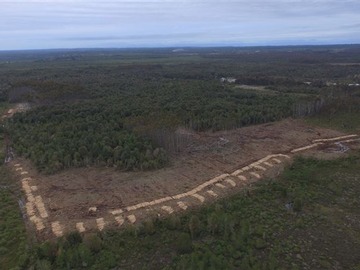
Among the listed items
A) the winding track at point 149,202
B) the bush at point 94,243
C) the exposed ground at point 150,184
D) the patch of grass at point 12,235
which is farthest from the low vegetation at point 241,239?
the exposed ground at point 150,184

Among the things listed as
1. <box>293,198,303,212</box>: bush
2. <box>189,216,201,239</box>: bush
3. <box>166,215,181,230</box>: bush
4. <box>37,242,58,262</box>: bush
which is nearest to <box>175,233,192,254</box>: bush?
<box>189,216,201,239</box>: bush

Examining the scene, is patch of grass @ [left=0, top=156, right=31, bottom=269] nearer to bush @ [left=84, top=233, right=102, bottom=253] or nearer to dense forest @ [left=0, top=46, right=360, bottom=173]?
bush @ [left=84, top=233, right=102, bottom=253]

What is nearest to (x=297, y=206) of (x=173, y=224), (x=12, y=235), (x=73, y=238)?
(x=173, y=224)

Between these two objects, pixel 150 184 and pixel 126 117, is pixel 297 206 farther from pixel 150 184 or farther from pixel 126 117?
pixel 126 117

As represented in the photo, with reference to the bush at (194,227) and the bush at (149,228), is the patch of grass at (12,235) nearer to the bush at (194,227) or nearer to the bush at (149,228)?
the bush at (149,228)

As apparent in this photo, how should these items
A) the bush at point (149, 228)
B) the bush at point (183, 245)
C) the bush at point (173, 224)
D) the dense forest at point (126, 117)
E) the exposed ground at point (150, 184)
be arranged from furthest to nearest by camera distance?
1. the dense forest at point (126, 117)
2. the exposed ground at point (150, 184)
3. the bush at point (173, 224)
4. the bush at point (149, 228)
5. the bush at point (183, 245)

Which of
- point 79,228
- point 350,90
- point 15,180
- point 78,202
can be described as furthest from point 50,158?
point 350,90

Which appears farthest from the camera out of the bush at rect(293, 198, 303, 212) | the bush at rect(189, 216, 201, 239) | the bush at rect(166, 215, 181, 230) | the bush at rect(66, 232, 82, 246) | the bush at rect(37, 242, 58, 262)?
the bush at rect(293, 198, 303, 212)

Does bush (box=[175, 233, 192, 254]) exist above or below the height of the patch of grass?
above
